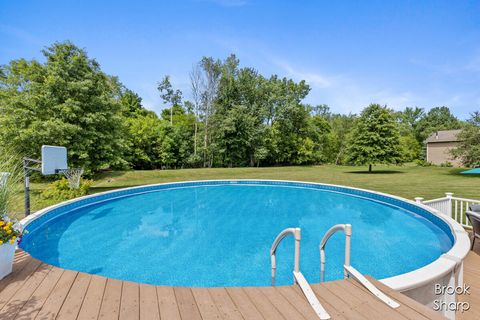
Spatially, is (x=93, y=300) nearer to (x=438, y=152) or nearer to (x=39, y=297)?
(x=39, y=297)

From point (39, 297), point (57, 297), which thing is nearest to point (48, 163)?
point (39, 297)

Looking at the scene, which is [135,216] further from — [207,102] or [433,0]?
[207,102]

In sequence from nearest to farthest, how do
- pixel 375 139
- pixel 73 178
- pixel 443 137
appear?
pixel 73 178, pixel 375 139, pixel 443 137

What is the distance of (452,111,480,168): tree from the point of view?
58.6 feet

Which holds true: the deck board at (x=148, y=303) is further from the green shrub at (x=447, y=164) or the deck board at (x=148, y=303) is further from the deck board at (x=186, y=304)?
the green shrub at (x=447, y=164)

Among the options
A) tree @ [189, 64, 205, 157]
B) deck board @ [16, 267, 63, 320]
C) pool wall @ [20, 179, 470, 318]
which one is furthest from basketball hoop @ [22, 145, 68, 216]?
tree @ [189, 64, 205, 157]

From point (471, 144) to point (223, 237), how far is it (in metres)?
22.5

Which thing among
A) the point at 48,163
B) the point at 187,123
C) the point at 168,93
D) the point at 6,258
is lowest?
the point at 6,258

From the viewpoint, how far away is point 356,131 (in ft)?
75.4

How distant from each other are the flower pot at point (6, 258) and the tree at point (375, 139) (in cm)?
2375

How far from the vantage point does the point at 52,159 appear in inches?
265

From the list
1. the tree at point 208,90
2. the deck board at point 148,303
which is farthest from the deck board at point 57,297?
the tree at point 208,90

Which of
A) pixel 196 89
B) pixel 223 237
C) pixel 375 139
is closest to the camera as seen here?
pixel 223 237

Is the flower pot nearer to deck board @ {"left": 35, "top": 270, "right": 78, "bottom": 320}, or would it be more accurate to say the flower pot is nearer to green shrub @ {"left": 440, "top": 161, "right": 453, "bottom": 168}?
deck board @ {"left": 35, "top": 270, "right": 78, "bottom": 320}
